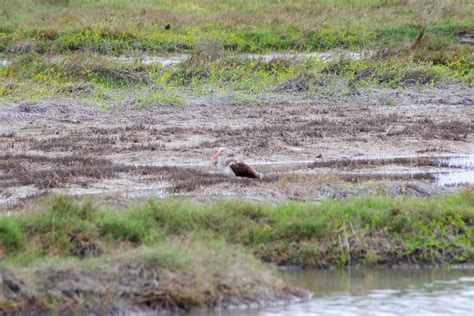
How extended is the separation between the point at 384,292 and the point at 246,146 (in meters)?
6.82

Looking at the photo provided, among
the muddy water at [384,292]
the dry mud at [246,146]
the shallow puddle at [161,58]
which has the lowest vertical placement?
the muddy water at [384,292]

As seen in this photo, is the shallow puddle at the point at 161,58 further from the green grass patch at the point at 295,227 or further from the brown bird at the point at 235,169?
the green grass patch at the point at 295,227

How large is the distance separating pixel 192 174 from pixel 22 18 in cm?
2111

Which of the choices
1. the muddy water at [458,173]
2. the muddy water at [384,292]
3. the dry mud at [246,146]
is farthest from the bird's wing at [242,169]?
the muddy water at [384,292]

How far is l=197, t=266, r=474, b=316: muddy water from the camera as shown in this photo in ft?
30.3

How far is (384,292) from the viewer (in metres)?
9.89

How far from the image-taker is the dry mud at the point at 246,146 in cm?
1255

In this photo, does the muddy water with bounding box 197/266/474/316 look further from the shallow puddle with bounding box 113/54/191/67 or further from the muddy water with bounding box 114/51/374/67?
the shallow puddle with bounding box 113/54/191/67

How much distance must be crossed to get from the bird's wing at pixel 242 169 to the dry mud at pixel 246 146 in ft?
0.55

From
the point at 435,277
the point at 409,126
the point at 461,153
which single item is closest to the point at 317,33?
the point at 409,126

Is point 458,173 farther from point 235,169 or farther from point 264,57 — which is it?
point 264,57

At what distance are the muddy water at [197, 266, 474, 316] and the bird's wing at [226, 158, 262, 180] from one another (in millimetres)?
2776

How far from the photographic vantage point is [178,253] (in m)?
9.05

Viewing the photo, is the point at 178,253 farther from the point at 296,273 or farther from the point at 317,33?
the point at 317,33
